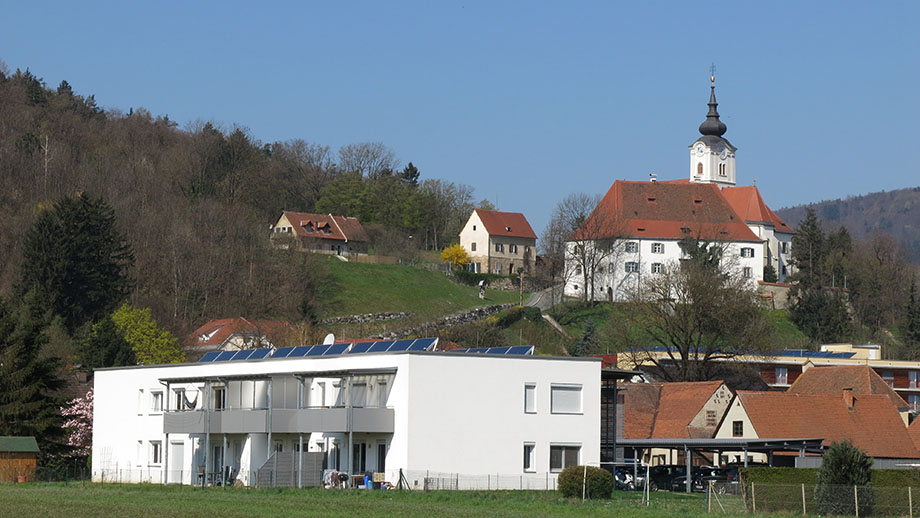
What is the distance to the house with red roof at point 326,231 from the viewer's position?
132 m

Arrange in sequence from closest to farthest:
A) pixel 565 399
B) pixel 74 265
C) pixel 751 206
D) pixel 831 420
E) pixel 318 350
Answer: pixel 565 399 → pixel 318 350 → pixel 831 420 → pixel 74 265 → pixel 751 206

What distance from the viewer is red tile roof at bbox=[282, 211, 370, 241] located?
134m

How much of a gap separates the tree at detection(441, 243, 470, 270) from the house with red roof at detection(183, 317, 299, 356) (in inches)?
1883

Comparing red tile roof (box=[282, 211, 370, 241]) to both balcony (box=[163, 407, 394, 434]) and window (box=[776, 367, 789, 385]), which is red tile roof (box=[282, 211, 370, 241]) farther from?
balcony (box=[163, 407, 394, 434])

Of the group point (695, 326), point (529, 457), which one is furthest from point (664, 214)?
point (529, 457)

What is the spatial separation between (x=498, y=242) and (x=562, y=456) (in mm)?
96946

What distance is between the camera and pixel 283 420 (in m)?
48.9

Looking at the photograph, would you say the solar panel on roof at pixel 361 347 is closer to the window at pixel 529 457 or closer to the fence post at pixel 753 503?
the window at pixel 529 457

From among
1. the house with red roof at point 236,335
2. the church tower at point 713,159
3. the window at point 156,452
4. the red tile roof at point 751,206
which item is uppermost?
the church tower at point 713,159

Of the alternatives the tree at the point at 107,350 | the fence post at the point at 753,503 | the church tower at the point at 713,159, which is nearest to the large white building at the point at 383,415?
the fence post at the point at 753,503

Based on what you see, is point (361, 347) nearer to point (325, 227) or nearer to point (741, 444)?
point (741, 444)

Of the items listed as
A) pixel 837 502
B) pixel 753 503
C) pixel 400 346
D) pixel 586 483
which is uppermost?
pixel 400 346

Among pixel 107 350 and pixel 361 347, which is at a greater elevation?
pixel 107 350

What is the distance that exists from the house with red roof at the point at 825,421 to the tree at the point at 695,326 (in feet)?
57.8
